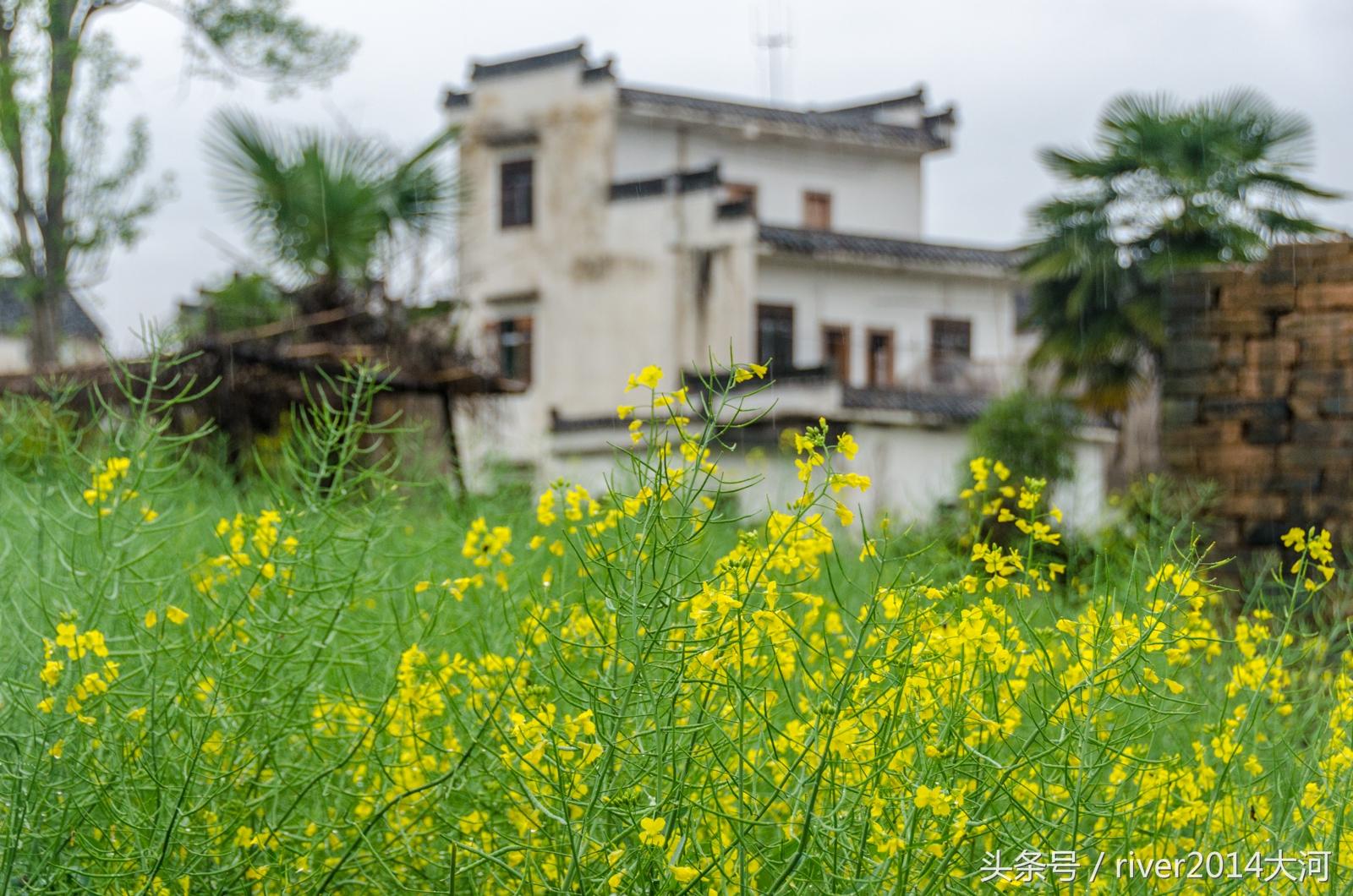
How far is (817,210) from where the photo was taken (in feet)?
77.8

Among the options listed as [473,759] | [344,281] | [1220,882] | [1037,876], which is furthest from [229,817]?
[344,281]

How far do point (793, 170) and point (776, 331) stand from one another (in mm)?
2769

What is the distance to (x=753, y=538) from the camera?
2432 millimetres

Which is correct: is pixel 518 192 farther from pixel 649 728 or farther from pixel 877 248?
pixel 649 728

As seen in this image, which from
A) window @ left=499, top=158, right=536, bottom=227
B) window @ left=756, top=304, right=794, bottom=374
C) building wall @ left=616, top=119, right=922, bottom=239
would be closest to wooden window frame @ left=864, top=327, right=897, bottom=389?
window @ left=756, top=304, right=794, bottom=374

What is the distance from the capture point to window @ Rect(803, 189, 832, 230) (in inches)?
929

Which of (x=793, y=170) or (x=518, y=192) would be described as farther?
(x=793, y=170)

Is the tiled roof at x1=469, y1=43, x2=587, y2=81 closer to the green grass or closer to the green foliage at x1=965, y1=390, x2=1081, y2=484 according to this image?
the green foliage at x1=965, y1=390, x2=1081, y2=484

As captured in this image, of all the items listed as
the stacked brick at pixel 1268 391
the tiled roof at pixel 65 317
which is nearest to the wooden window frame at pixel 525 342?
the tiled roof at pixel 65 317

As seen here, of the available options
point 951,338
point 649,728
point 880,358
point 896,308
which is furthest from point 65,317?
point 649,728

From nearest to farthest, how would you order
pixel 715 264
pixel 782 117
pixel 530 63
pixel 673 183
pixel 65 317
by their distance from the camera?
pixel 673 183 → pixel 715 264 → pixel 530 63 → pixel 782 117 → pixel 65 317

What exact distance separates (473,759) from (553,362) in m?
19.2

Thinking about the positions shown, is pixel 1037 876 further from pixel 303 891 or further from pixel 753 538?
pixel 303 891

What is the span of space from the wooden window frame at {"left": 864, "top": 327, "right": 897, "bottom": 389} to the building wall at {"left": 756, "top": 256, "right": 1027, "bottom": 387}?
4 centimetres
